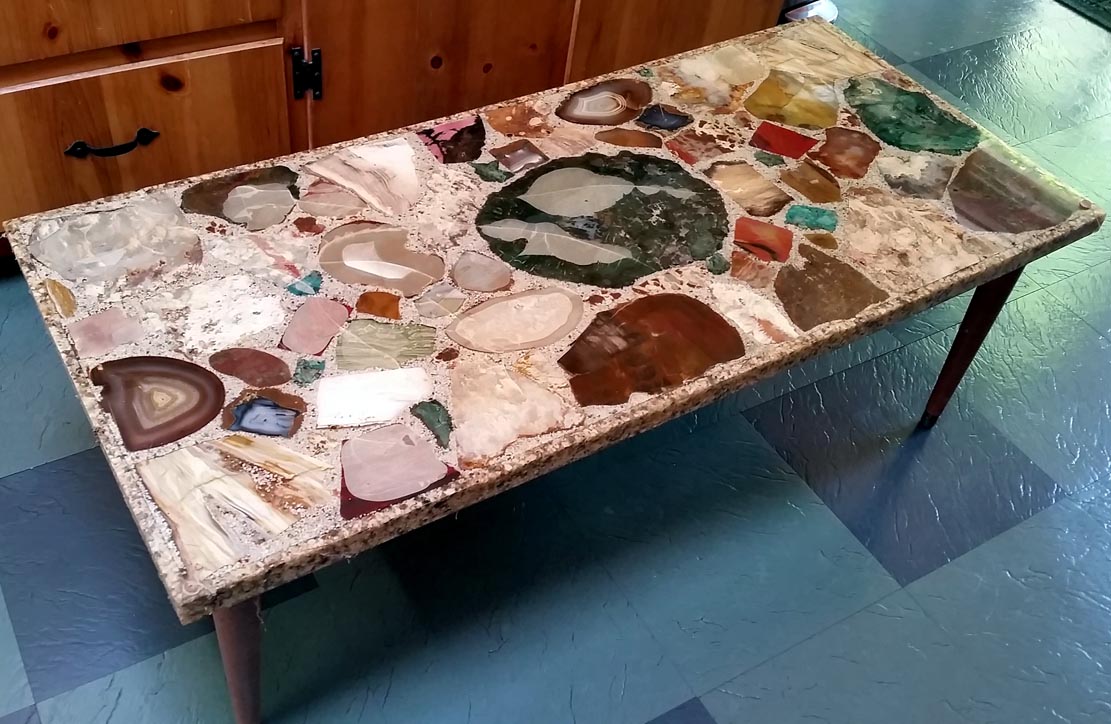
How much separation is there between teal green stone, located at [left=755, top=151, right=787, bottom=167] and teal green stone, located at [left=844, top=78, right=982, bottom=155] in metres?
0.16

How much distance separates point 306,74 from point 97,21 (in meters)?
0.30

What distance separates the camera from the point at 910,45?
2387 mm

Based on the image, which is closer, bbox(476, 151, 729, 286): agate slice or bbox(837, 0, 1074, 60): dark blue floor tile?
bbox(476, 151, 729, 286): agate slice

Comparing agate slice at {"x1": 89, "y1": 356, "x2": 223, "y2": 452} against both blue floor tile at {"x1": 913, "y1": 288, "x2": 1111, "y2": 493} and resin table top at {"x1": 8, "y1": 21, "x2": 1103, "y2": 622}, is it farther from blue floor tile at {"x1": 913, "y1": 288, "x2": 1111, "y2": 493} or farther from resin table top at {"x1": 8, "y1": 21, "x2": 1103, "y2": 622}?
blue floor tile at {"x1": 913, "y1": 288, "x2": 1111, "y2": 493}

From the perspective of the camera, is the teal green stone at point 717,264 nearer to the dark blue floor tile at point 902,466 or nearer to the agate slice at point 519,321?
the agate slice at point 519,321

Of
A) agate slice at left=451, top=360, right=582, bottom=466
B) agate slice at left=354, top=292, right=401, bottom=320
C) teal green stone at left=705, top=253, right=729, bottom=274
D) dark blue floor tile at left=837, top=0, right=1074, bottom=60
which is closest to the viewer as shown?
agate slice at left=451, top=360, right=582, bottom=466

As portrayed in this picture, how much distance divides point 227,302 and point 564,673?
59 cm

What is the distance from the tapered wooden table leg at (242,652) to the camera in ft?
3.04

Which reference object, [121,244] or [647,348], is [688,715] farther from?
[121,244]

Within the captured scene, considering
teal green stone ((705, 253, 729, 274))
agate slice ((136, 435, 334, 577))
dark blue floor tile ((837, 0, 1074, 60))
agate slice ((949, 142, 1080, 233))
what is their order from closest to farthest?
agate slice ((136, 435, 334, 577)) → teal green stone ((705, 253, 729, 274)) → agate slice ((949, 142, 1080, 233)) → dark blue floor tile ((837, 0, 1074, 60))

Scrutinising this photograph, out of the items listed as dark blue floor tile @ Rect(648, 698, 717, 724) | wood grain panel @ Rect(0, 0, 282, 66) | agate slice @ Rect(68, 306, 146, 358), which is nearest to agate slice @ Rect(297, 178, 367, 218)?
agate slice @ Rect(68, 306, 146, 358)

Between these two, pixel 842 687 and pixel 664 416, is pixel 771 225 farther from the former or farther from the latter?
pixel 842 687

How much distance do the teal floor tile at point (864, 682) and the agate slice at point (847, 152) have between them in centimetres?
58

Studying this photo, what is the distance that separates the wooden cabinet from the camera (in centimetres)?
132
